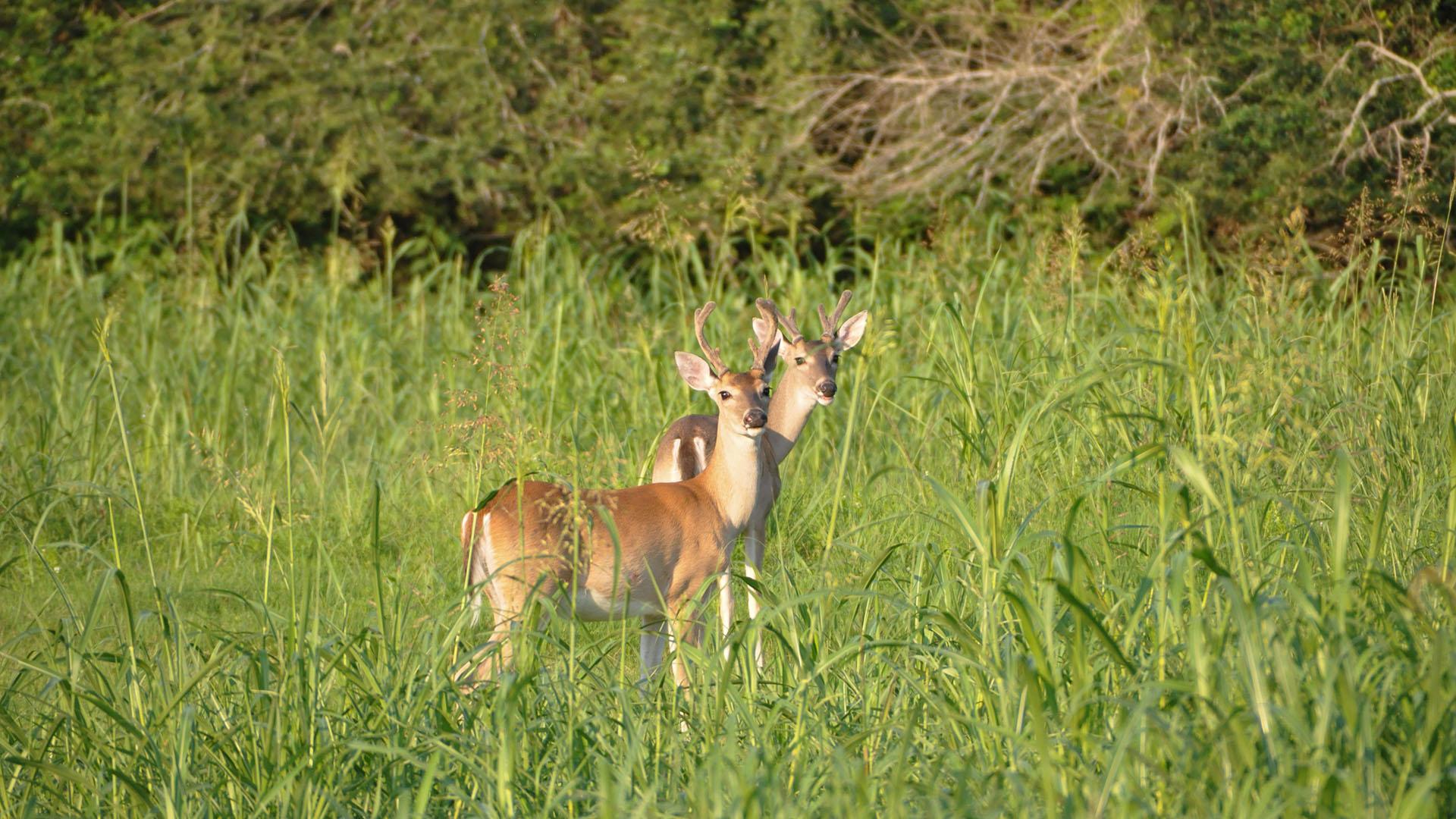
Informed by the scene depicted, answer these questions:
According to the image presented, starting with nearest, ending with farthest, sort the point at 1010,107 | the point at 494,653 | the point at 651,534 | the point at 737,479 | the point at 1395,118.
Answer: the point at 494,653 < the point at 651,534 < the point at 737,479 < the point at 1395,118 < the point at 1010,107

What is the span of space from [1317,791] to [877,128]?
8.25 meters

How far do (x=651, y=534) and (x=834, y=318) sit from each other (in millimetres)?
1484

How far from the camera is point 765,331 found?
217 inches

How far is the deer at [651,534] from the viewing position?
4.03 metres

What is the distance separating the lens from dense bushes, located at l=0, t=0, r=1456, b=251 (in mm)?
9734

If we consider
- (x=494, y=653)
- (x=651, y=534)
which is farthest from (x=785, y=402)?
(x=494, y=653)

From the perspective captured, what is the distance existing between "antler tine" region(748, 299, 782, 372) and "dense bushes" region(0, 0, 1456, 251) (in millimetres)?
4158

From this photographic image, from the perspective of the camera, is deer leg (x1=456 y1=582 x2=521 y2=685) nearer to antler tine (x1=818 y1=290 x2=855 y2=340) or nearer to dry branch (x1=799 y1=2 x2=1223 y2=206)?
antler tine (x1=818 y1=290 x2=855 y2=340)

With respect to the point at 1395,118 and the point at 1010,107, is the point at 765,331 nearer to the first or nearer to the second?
the point at 1395,118

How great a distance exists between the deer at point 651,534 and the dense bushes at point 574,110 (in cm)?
497

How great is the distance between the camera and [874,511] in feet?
16.7

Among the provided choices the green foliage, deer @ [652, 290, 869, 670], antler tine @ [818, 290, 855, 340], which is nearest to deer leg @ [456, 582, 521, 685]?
deer @ [652, 290, 869, 670]

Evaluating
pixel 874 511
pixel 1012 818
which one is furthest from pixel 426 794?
pixel 874 511

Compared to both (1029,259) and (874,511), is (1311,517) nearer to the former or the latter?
(874,511)
